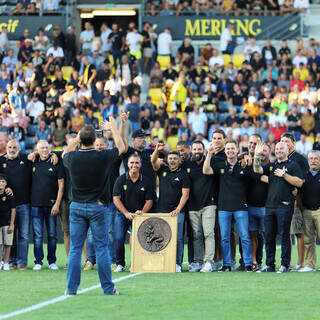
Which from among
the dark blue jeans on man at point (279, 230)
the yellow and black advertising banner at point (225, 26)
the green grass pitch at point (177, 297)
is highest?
the yellow and black advertising banner at point (225, 26)

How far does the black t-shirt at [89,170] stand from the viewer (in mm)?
9805

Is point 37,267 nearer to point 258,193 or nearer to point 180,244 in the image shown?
point 180,244

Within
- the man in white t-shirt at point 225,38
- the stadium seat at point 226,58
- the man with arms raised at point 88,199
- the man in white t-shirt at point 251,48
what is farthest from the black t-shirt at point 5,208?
the man in white t-shirt at point 225,38

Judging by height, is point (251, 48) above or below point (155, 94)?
above

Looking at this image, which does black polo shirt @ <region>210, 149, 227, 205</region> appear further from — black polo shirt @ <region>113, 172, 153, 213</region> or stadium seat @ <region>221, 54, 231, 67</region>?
stadium seat @ <region>221, 54, 231, 67</region>

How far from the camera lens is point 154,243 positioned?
13.7 m

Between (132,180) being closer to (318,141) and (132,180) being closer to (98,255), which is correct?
(98,255)

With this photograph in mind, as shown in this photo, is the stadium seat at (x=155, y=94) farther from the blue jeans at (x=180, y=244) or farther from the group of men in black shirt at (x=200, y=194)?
the blue jeans at (x=180, y=244)

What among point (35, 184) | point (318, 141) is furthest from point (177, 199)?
point (318, 141)

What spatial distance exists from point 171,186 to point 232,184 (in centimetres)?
99

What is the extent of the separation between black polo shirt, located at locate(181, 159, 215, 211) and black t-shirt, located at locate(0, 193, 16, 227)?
2.90 meters

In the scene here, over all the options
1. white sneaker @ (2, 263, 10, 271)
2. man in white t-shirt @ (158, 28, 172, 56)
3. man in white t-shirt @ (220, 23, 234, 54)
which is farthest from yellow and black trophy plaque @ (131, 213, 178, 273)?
man in white t-shirt @ (220, 23, 234, 54)

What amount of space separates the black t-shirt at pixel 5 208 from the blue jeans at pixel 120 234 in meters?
1.71

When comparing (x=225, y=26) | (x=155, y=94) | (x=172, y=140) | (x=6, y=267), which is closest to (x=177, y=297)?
(x=6, y=267)
